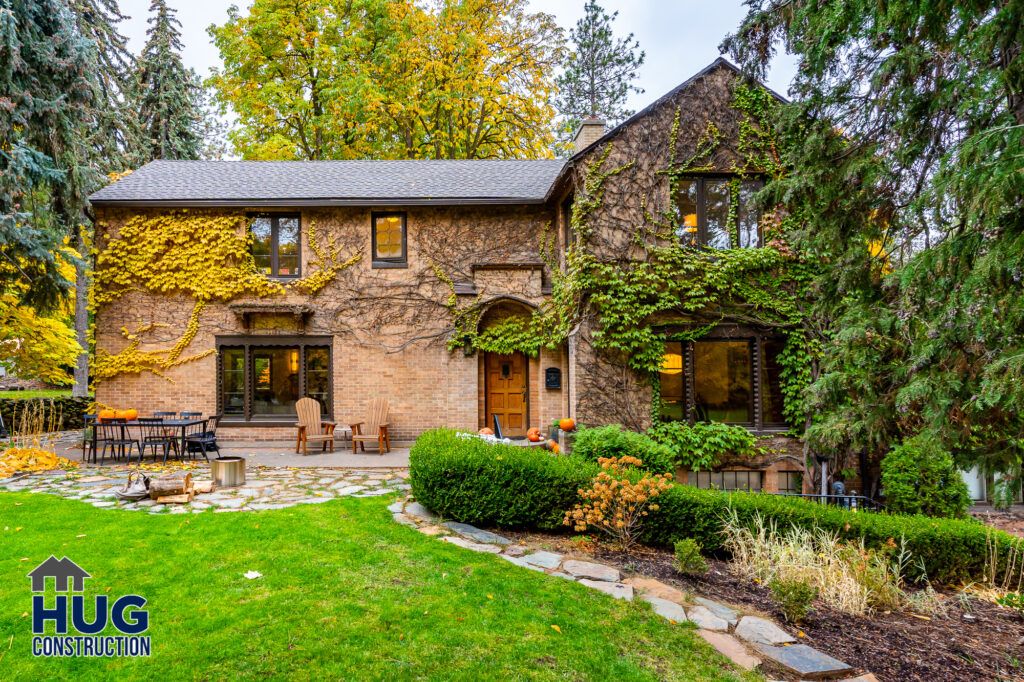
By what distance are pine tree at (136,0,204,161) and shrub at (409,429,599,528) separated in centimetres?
2193

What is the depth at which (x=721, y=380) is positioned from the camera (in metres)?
9.96

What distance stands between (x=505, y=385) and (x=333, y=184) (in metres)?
6.52

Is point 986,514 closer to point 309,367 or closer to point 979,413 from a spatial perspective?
point 979,413

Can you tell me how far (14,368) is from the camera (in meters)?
13.4

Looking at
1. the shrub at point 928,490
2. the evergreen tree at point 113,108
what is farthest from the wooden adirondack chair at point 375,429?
the evergreen tree at point 113,108

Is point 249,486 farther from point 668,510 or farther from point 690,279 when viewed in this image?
point 690,279

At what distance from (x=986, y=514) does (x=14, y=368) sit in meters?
21.8

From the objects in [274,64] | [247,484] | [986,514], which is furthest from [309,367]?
[274,64]

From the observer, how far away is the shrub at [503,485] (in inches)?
234

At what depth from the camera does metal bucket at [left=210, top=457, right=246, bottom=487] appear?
7840mm

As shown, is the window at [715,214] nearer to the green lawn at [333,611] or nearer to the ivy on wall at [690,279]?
the ivy on wall at [690,279]

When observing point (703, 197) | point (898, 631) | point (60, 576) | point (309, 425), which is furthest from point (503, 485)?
point (703, 197)

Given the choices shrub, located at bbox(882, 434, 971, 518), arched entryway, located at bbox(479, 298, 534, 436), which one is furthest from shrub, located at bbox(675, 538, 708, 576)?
arched entryway, located at bbox(479, 298, 534, 436)

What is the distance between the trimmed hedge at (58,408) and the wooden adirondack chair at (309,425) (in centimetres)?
788
